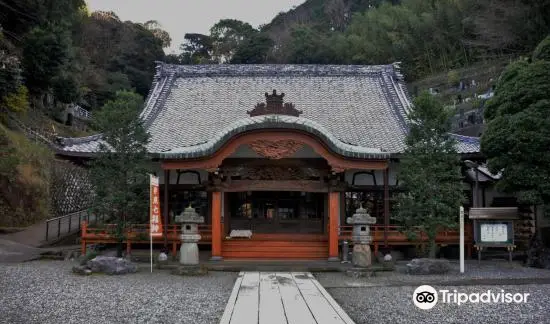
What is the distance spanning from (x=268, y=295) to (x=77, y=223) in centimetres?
1725

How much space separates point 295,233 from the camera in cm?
1652

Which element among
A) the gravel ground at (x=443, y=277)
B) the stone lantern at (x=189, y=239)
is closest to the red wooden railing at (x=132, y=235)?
the stone lantern at (x=189, y=239)

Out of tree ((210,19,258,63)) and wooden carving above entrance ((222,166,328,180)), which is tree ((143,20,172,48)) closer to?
tree ((210,19,258,63))

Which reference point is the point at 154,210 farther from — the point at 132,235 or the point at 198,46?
the point at 198,46

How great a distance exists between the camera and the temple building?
13914 mm

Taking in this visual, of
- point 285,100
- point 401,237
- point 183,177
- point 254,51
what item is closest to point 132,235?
point 183,177

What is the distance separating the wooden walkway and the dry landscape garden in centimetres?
6

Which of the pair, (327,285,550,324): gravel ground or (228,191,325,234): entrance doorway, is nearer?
(327,285,550,324): gravel ground

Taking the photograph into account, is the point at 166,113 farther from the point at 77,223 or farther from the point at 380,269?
the point at 380,269

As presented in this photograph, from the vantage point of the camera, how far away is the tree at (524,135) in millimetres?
12703

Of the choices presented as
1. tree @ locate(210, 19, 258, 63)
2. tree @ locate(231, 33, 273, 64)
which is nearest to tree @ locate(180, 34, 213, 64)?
tree @ locate(210, 19, 258, 63)

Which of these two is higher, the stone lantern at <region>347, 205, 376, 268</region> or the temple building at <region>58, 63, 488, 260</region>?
the temple building at <region>58, 63, 488, 260</region>

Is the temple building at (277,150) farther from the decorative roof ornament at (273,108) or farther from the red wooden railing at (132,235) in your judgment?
the red wooden railing at (132,235)

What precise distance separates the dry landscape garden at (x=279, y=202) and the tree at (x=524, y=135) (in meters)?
0.04
